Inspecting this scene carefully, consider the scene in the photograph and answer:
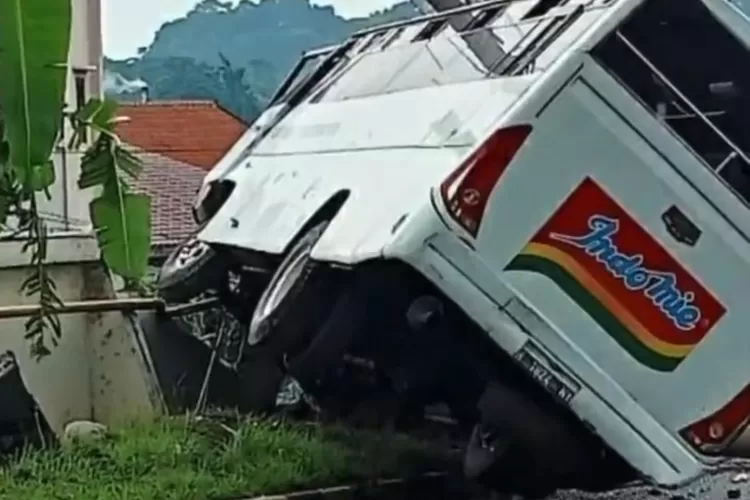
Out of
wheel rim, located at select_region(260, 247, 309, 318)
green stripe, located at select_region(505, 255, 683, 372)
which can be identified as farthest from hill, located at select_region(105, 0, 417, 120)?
green stripe, located at select_region(505, 255, 683, 372)

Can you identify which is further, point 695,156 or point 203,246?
point 203,246

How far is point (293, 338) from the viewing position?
22.7 feet

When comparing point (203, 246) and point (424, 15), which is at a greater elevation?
point (424, 15)

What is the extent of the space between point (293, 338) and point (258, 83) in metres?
4.67

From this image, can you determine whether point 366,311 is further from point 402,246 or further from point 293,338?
point 402,246

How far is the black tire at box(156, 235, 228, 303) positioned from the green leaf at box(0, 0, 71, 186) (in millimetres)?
3400

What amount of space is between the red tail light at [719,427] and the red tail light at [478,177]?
1.25 meters

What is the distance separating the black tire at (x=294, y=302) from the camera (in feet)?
22.5

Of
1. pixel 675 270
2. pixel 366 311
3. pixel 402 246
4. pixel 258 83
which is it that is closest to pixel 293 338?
pixel 366 311

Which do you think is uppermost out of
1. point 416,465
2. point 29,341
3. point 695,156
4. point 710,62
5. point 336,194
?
point 710,62

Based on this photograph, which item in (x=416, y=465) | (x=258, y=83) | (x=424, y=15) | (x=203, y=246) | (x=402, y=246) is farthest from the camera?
(x=258, y=83)

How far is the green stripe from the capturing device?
584 cm

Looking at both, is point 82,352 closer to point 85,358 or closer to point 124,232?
point 85,358

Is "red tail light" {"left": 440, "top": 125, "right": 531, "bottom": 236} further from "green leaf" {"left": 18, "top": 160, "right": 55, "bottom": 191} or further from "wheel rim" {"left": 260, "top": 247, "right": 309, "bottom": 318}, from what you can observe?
"green leaf" {"left": 18, "top": 160, "right": 55, "bottom": 191}
